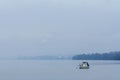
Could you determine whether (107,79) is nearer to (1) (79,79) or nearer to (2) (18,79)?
(1) (79,79)

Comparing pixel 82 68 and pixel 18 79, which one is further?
pixel 82 68

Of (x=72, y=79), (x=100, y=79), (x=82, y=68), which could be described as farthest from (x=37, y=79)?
(x=82, y=68)

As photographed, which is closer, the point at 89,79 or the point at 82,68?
the point at 89,79

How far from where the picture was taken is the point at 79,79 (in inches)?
3209

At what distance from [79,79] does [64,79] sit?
11.7 feet

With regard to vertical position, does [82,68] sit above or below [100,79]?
above

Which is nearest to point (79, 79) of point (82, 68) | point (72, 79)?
point (72, 79)

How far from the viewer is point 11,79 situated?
83.6 meters

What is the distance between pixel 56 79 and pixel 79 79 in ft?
17.5

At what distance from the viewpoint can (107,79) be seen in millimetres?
81500

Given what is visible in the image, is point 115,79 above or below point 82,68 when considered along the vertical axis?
below

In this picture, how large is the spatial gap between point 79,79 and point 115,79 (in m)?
8.23

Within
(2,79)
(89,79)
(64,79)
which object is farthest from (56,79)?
(2,79)

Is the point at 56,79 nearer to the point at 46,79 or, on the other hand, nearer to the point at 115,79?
the point at 46,79
